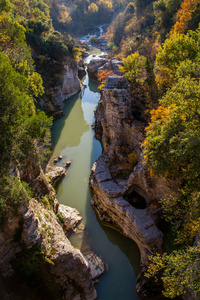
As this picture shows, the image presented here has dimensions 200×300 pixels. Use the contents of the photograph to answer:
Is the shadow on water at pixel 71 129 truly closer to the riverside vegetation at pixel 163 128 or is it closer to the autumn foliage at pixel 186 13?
the riverside vegetation at pixel 163 128

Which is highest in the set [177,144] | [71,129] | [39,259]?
A: [71,129]

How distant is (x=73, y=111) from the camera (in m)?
34.7

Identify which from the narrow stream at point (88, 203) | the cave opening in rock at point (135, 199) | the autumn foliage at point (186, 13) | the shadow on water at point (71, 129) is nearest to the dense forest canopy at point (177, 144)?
the autumn foliage at point (186, 13)

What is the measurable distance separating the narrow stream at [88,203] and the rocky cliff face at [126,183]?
3.20 ft

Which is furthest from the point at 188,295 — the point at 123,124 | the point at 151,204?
the point at 123,124

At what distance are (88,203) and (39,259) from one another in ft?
27.6

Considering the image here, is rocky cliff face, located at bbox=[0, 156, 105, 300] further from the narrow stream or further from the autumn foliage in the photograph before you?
the autumn foliage

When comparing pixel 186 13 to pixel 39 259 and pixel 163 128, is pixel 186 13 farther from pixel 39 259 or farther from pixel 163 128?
pixel 39 259

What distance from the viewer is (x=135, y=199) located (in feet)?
52.0

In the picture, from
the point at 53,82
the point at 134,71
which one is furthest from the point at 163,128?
the point at 53,82

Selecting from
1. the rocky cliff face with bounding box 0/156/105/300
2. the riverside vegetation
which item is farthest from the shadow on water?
the rocky cliff face with bounding box 0/156/105/300

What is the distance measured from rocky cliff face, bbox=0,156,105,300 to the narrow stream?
5.62 feet

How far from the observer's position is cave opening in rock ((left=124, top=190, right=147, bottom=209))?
15.4 meters

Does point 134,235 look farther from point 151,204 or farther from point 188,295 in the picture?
point 188,295
